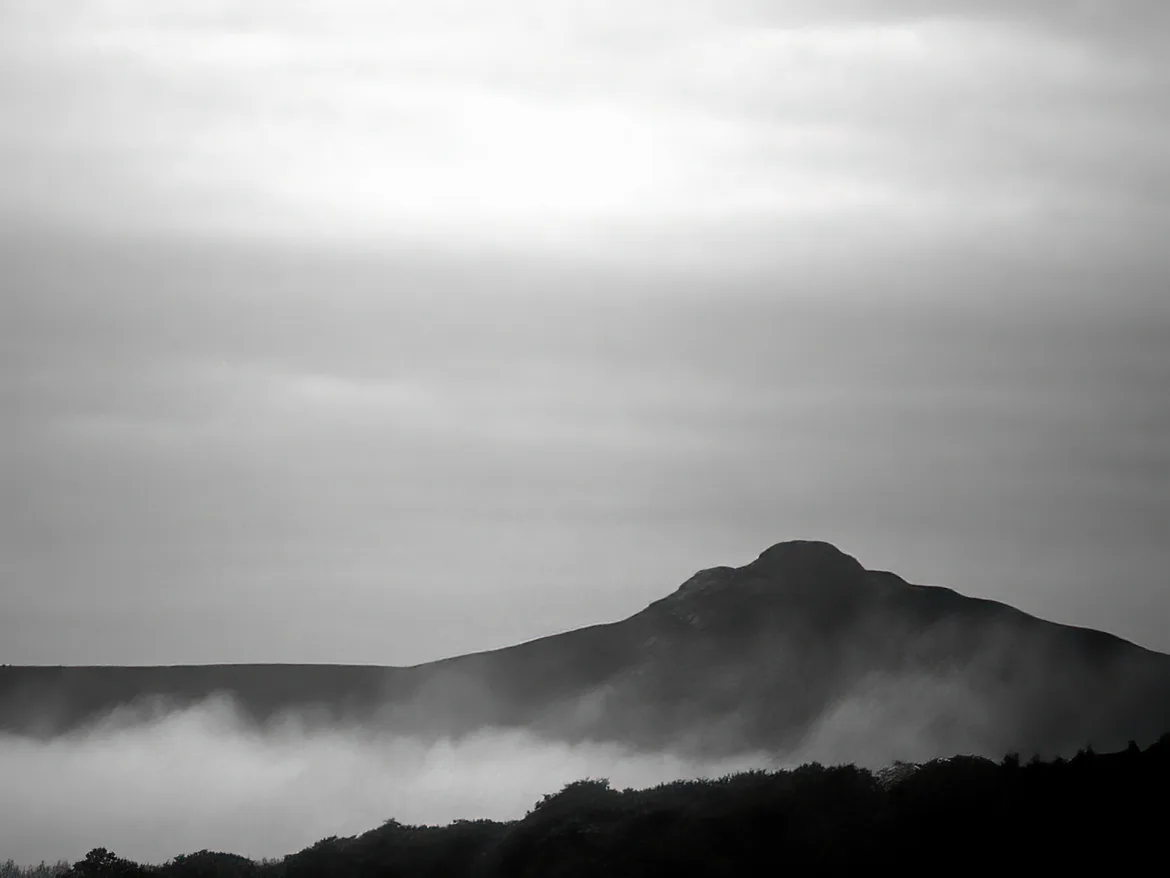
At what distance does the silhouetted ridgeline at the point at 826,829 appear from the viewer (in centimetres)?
6588

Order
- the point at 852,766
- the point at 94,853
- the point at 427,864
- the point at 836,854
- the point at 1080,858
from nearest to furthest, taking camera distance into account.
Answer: the point at 1080,858 → the point at 836,854 → the point at 852,766 → the point at 427,864 → the point at 94,853

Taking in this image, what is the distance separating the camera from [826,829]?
2832 inches

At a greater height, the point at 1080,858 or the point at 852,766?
the point at 852,766

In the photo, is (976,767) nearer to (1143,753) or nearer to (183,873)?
(1143,753)

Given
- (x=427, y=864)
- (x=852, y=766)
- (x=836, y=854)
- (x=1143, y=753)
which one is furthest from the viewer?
(x=427, y=864)

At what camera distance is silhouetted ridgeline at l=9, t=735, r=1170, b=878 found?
2594 inches

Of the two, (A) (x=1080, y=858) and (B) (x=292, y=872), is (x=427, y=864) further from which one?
(A) (x=1080, y=858)

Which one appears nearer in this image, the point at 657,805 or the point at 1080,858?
the point at 1080,858

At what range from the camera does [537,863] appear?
3233 inches

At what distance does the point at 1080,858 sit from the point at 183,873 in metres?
58.3

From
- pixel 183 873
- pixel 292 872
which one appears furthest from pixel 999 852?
pixel 183 873

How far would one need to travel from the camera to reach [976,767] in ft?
257

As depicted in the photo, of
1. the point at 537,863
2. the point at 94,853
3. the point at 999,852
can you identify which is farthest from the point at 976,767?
the point at 94,853

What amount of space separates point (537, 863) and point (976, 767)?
83.9 feet
